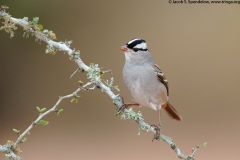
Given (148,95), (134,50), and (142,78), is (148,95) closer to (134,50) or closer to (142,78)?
(142,78)

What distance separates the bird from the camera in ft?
11.0

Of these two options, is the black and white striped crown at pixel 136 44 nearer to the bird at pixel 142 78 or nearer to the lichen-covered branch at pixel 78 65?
the bird at pixel 142 78

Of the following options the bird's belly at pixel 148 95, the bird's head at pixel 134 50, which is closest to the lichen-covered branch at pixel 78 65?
the bird's belly at pixel 148 95

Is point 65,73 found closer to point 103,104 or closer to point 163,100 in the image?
point 103,104

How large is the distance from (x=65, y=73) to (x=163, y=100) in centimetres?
458

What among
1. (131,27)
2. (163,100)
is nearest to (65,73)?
(131,27)

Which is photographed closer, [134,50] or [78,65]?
[78,65]

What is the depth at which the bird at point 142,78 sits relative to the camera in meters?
3.37

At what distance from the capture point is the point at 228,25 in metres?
7.29

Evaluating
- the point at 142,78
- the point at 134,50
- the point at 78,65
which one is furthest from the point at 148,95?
the point at 78,65

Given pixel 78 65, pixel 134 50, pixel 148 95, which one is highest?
pixel 134 50

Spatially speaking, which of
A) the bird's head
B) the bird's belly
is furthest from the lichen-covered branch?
the bird's head

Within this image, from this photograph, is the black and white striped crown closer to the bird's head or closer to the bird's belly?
the bird's head

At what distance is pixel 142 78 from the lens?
3428 millimetres
